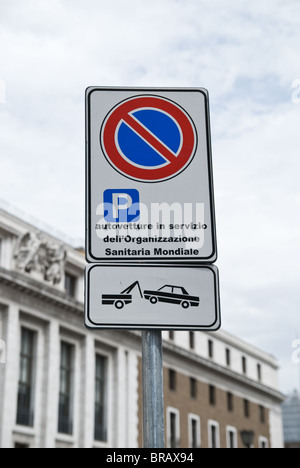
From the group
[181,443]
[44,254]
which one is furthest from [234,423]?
[44,254]

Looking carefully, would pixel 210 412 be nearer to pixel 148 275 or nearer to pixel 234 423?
pixel 234 423

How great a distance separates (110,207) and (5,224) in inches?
1465

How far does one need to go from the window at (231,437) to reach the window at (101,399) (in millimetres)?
17947

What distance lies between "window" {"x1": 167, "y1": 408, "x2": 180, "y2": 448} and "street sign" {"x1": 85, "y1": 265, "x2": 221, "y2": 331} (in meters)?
49.3

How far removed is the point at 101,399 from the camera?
45.4 metres

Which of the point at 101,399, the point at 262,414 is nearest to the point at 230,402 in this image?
the point at 262,414

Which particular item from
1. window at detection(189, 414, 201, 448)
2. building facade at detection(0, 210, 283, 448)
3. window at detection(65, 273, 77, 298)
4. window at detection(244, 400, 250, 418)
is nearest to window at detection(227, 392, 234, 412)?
window at detection(244, 400, 250, 418)

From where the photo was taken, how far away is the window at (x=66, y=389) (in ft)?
136

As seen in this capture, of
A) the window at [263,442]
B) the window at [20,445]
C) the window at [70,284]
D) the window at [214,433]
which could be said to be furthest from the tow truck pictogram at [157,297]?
the window at [263,442]

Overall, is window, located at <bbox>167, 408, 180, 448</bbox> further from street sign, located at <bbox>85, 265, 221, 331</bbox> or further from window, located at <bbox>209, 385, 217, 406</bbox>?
street sign, located at <bbox>85, 265, 221, 331</bbox>

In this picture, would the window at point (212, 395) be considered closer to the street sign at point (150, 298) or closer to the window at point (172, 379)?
the window at point (172, 379)

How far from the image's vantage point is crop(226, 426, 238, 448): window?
2354 inches

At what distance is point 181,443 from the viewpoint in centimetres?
5159

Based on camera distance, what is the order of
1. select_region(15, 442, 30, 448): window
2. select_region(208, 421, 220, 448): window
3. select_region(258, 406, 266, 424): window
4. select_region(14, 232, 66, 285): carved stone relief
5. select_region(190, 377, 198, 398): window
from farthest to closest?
select_region(258, 406, 266, 424): window < select_region(208, 421, 220, 448): window < select_region(190, 377, 198, 398): window < select_region(14, 232, 66, 285): carved stone relief < select_region(15, 442, 30, 448): window
